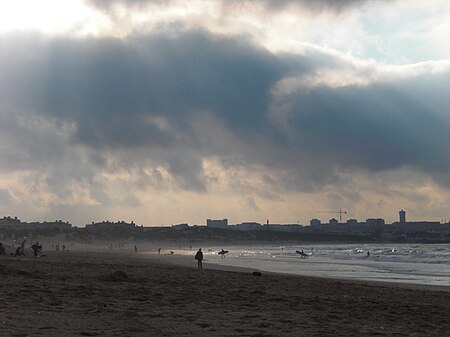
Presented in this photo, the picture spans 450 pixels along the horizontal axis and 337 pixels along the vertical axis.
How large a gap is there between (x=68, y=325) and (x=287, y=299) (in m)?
7.62

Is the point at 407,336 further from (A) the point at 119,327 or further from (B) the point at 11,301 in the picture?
(B) the point at 11,301

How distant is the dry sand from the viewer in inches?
433

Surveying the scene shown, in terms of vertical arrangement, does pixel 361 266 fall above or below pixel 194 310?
below

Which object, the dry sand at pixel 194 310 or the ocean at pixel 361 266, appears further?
the ocean at pixel 361 266

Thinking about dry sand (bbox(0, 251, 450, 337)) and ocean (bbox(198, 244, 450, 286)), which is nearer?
dry sand (bbox(0, 251, 450, 337))

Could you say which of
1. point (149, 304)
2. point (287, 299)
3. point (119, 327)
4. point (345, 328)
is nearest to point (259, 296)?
point (287, 299)

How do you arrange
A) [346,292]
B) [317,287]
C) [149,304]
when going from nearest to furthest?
[149,304]
[346,292]
[317,287]

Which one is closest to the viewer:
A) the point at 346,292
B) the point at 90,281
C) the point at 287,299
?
the point at 287,299

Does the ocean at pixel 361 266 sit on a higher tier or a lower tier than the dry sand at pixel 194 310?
lower

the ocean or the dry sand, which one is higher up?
the dry sand

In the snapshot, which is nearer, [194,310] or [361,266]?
[194,310]

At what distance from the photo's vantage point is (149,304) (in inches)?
561

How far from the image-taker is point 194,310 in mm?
13664

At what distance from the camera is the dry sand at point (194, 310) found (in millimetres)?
11008
